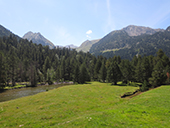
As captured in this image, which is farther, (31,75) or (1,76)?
(31,75)

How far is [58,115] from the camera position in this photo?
18.9m

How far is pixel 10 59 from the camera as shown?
267 ft

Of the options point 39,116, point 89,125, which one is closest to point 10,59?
Answer: point 39,116

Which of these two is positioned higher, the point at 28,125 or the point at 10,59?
the point at 10,59

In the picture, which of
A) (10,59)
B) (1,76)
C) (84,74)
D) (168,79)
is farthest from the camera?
(84,74)

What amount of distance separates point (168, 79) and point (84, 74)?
59926 millimetres

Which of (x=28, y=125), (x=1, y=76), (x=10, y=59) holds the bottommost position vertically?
(x=28, y=125)

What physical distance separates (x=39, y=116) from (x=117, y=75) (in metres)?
57.2

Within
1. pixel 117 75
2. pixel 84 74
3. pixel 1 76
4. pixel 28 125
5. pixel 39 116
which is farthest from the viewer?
pixel 84 74

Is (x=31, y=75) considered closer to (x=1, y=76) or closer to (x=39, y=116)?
(x=1, y=76)

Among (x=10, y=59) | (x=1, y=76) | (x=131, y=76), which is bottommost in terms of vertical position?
(x=131, y=76)

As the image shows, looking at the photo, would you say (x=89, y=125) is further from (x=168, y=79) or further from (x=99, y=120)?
(x=168, y=79)

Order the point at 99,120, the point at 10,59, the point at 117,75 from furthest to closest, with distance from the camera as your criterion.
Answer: the point at 10,59
the point at 117,75
the point at 99,120

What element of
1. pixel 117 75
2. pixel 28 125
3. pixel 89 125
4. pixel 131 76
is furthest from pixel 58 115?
pixel 131 76
